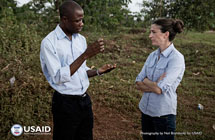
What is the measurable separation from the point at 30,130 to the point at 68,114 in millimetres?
1656

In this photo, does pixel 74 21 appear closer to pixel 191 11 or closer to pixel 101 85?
pixel 101 85

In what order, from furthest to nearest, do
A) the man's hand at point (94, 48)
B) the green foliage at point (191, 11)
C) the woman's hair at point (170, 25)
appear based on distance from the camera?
the green foliage at point (191, 11) < the woman's hair at point (170, 25) < the man's hand at point (94, 48)

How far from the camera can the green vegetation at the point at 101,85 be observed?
11.9 ft

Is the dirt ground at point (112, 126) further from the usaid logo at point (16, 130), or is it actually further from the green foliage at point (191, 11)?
the green foliage at point (191, 11)

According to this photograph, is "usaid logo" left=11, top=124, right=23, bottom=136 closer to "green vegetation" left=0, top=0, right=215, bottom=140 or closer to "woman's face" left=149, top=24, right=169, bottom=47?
"green vegetation" left=0, top=0, right=215, bottom=140

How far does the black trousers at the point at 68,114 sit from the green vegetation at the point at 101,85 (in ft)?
4.69

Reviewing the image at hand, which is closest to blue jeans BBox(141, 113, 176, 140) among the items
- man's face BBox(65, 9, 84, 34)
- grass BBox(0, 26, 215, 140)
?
man's face BBox(65, 9, 84, 34)

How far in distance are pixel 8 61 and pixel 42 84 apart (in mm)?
1281

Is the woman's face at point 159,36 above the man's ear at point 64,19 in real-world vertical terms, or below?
below

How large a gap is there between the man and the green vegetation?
148 cm

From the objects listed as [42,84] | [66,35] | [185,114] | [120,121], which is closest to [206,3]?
[185,114]

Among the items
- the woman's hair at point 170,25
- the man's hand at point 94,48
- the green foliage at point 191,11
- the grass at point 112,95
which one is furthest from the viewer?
the green foliage at point 191,11

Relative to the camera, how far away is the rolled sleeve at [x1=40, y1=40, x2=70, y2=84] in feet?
6.32

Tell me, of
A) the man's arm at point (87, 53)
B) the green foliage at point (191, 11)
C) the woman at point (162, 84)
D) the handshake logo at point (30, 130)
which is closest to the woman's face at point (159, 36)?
the woman at point (162, 84)
